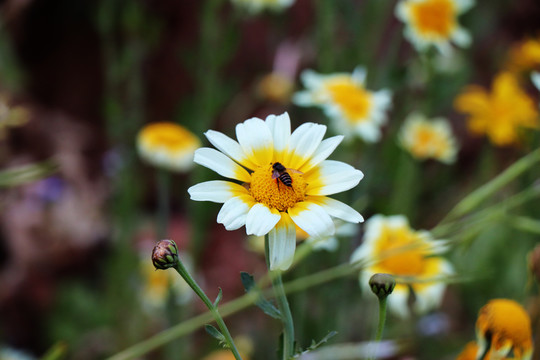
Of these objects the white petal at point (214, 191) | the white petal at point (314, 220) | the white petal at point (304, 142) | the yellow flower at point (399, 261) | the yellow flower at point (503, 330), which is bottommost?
the yellow flower at point (503, 330)

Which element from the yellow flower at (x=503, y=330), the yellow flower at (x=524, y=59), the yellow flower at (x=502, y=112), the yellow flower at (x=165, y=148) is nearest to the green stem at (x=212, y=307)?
the yellow flower at (x=503, y=330)

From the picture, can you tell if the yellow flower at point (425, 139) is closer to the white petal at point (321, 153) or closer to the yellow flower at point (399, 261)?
the yellow flower at point (399, 261)

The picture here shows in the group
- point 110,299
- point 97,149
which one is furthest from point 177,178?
point 110,299

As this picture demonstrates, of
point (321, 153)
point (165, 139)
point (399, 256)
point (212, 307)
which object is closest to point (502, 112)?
point (399, 256)

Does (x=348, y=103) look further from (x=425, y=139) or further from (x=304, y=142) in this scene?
(x=304, y=142)

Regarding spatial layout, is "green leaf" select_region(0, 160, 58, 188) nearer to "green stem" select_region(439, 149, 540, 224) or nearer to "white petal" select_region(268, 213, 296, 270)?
"white petal" select_region(268, 213, 296, 270)
